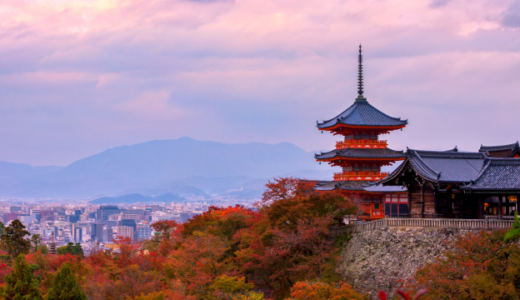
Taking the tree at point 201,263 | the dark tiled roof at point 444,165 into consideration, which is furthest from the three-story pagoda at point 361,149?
the tree at point 201,263

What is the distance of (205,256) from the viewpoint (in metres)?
34.3

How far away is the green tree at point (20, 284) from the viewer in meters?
29.2

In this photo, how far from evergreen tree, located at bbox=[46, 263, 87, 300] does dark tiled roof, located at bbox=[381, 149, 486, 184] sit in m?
17.7

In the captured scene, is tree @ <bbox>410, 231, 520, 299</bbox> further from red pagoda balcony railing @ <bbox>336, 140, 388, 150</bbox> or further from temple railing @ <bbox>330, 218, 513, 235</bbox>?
red pagoda balcony railing @ <bbox>336, 140, 388, 150</bbox>

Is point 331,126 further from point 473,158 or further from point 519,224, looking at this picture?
point 519,224

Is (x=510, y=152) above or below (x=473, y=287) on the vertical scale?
above

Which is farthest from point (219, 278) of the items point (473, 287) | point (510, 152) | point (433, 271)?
point (510, 152)

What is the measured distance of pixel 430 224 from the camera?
92.2ft

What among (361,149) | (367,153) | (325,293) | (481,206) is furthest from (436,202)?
(361,149)

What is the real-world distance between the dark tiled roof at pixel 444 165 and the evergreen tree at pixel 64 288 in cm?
1766

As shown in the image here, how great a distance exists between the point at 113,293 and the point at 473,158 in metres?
22.2

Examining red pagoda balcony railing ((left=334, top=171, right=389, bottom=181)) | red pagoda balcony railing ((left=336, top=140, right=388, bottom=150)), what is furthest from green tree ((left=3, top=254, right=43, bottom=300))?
red pagoda balcony railing ((left=336, top=140, right=388, bottom=150))

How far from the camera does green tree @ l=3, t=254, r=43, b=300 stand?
29.2 meters

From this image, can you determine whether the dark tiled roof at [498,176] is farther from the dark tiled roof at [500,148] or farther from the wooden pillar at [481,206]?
the dark tiled roof at [500,148]
